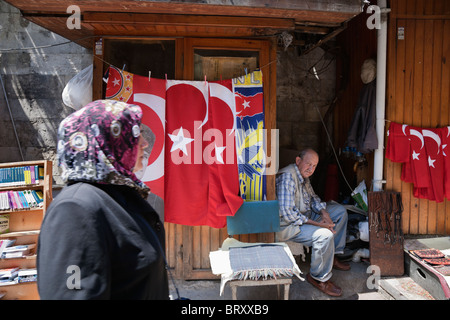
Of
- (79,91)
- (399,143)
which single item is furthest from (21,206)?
(399,143)

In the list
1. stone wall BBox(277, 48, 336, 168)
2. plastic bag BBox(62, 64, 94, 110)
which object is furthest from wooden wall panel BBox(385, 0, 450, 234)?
plastic bag BBox(62, 64, 94, 110)

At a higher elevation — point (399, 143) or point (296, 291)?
point (399, 143)

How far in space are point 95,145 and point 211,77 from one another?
10.9 ft

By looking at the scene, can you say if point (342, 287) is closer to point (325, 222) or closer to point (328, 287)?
point (328, 287)

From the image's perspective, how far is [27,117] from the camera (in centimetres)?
626

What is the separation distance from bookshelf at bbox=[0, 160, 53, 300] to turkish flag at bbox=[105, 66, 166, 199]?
1396mm

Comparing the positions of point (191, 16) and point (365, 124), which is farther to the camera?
point (365, 124)

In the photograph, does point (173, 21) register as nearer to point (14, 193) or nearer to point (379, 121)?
point (14, 193)

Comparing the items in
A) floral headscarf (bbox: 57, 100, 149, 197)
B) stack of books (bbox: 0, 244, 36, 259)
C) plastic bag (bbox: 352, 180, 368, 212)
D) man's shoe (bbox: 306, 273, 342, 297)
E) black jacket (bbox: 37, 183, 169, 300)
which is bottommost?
man's shoe (bbox: 306, 273, 342, 297)

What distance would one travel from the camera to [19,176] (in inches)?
168

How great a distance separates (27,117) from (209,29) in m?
4.31

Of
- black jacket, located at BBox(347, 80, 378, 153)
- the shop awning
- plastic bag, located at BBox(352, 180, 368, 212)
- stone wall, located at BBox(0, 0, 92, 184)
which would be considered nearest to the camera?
the shop awning

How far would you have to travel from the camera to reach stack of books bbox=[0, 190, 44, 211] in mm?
4180

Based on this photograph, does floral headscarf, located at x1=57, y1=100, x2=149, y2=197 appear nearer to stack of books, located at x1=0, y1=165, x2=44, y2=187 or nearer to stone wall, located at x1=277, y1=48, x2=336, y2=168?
stack of books, located at x1=0, y1=165, x2=44, y2=187
